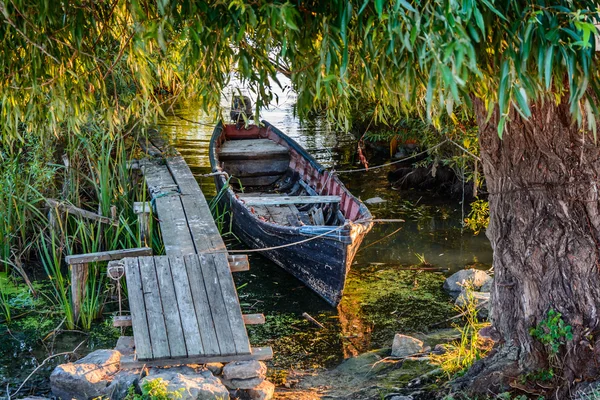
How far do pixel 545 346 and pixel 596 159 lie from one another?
1.17 meters

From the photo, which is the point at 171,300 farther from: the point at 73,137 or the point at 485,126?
the point at 73,137

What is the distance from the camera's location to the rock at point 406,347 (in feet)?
20.2

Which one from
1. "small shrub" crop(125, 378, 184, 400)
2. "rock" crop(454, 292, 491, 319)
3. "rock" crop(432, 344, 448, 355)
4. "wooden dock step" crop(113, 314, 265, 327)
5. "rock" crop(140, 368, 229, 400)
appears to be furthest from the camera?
"rock" crop(454, 292, 491, 319)

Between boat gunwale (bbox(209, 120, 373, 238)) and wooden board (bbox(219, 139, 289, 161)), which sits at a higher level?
wooden board (bbox(219, 139, 289, 161))

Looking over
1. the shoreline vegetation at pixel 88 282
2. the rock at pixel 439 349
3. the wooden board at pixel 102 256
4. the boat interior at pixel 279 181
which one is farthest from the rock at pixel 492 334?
the boat interior at pixel 279 181

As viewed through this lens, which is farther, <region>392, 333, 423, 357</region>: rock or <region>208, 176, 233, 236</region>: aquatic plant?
<region>208, 176, 233, 236</region>: aquatic plant

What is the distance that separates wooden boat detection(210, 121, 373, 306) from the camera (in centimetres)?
778

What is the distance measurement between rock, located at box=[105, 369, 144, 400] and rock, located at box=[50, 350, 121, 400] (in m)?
0.07

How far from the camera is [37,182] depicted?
798 cm

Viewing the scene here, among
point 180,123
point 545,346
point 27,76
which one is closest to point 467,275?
point 545,346

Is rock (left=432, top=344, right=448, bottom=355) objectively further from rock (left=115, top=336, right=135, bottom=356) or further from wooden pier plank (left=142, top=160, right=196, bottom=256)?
rock (left=115, top=336, right=135, bottom=356)

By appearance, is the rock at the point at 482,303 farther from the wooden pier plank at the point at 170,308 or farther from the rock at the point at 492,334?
the wooden pier plank at the point at 170,308

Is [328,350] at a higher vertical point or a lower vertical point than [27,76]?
lower

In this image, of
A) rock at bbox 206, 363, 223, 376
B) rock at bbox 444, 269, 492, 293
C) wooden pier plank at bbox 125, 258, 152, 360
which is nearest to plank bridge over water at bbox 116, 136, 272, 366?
wooden pier plank at bbox 125, 258, 152, 360
